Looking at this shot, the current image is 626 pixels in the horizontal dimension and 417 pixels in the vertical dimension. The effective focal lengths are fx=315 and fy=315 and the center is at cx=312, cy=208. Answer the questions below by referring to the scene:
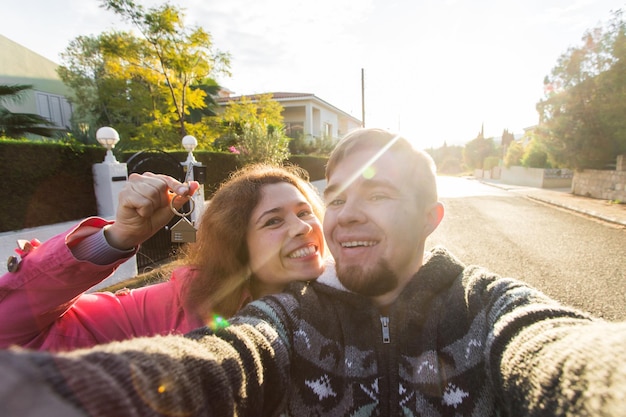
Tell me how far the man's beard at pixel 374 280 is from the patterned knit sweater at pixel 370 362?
5 cm

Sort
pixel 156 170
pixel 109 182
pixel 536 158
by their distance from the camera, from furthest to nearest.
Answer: pixel 536 158
pixel 156 170
pixel 109 182

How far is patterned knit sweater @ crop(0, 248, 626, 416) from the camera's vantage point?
21.4 inches

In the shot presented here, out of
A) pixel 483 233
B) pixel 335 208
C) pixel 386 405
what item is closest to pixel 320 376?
pixel 386 405

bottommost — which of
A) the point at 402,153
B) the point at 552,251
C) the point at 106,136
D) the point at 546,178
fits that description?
the point at 552,251

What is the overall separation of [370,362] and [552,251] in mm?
7226

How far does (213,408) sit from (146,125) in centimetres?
1627

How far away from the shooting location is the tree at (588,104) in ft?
43.3

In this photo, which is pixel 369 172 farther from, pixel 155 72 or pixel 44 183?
pixel 155 72

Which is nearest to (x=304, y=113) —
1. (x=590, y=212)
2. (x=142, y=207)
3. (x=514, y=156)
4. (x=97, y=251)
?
(x=590, y=212)

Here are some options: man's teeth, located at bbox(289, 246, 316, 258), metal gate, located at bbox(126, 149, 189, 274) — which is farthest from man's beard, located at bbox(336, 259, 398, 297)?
metal gate, located at bbox(126, 149, 189, 274)

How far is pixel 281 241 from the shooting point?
2.00m

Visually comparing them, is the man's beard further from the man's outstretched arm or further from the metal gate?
the metal gate

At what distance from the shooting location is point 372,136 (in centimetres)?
181

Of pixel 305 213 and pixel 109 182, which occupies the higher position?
pixel 109 182
